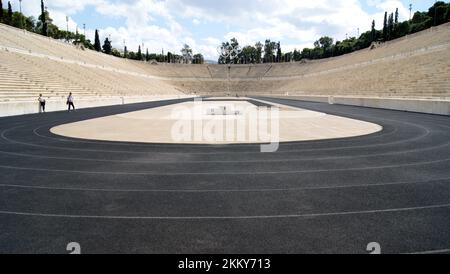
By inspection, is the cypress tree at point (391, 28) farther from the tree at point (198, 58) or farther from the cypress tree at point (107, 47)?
the tree at point (198, 58)

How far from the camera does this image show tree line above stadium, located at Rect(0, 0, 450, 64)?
8718 cm

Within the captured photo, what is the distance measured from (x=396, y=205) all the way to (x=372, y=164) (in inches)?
139

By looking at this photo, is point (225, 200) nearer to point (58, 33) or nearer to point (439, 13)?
point (439, 13)

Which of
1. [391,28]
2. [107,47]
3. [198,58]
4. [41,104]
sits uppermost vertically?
[198,58]

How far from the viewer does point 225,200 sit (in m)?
6.37

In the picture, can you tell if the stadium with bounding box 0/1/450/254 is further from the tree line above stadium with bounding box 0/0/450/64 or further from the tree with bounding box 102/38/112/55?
the tree with bounding box 102/38/112/55

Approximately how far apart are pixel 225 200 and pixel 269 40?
17172 centimetres

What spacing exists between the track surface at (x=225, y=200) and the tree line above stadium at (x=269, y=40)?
3226 inches

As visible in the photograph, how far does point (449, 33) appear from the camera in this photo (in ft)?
159

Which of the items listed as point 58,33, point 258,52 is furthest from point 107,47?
point 258,52

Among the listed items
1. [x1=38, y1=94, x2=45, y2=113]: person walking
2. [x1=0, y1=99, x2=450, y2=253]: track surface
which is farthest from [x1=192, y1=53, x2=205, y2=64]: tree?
[x1=0, y1=99, x2=450, y2=253]: track surface

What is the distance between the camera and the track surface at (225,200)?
4.61 m

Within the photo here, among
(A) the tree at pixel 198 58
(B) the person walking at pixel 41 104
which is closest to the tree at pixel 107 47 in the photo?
(A) the tree at pixel 198 58

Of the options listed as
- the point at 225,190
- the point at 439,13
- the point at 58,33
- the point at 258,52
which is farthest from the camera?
the point at 258,52
